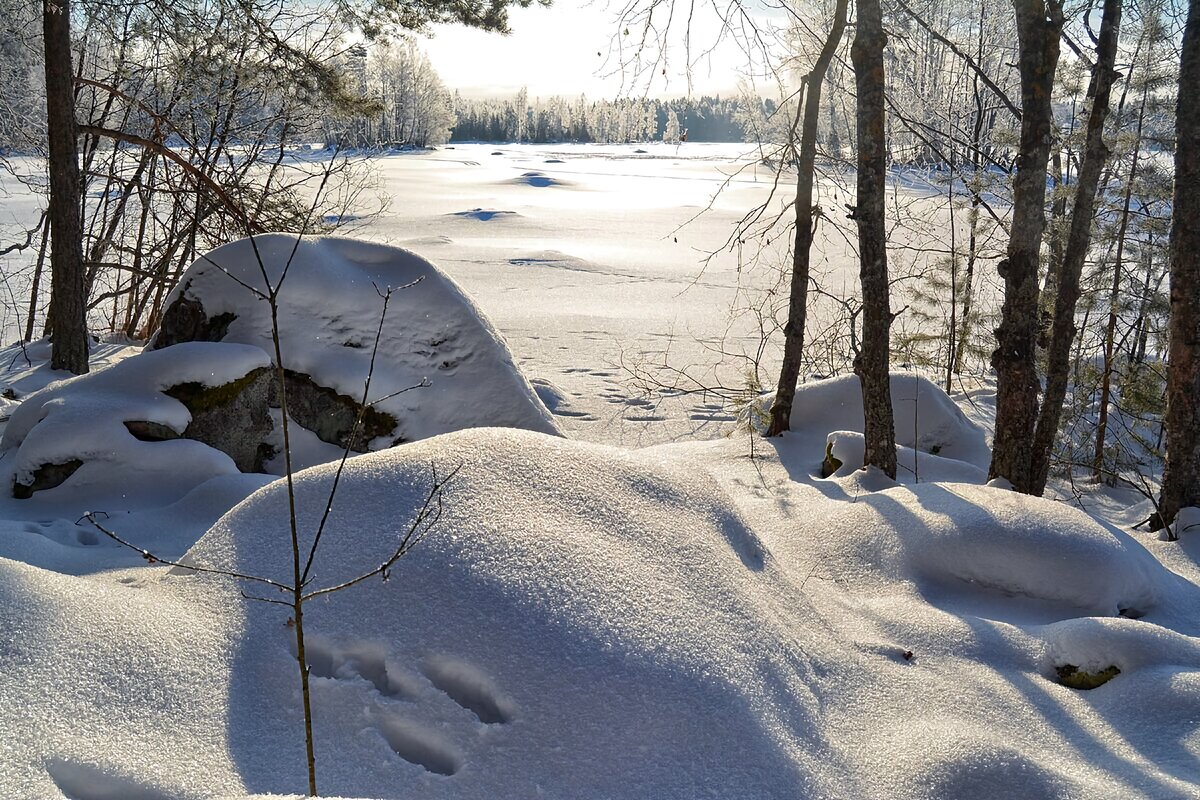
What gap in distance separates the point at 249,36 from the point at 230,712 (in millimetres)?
6670

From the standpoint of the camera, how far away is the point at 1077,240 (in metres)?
4.88

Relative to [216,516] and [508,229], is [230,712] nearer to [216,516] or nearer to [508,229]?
[216,516]

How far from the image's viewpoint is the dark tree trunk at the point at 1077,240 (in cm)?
477

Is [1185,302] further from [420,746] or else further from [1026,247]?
[420,746]

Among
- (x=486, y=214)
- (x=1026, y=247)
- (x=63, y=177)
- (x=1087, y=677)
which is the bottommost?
(x=1087, y=677)

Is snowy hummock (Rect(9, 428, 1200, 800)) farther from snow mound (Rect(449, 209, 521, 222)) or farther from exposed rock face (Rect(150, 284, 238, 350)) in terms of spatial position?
snow mound (Rect(449, 209, 521, 222))

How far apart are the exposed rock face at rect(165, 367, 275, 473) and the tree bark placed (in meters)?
5.14

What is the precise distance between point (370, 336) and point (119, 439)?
153 cm

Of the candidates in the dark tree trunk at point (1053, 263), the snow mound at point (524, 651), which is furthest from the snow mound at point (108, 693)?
the dark tree trunk at point (1053, 263)

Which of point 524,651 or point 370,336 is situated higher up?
point 370,336

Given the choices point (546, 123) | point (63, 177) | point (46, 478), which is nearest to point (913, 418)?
point (46, 478)

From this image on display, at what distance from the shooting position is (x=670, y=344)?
9.95 metres

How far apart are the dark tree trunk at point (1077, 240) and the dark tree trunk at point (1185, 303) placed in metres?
0.48

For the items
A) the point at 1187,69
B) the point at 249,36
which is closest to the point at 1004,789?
the point at 1187,69
